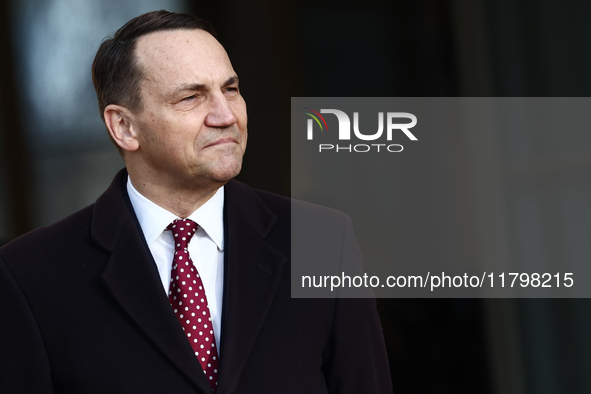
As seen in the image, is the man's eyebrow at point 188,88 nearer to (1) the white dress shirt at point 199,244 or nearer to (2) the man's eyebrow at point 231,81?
(2) the man's eyebrow at point 231,81

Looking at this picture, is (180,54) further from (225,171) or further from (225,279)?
(225,279)

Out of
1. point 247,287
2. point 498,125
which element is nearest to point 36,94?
point 247,287

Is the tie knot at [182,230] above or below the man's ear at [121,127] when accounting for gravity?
below

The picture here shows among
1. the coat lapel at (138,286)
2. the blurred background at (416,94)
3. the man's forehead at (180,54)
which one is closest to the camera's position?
the coat lapel at (138,286)

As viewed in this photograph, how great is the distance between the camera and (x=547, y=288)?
2.43 m

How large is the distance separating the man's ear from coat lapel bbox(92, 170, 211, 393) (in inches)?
6.4

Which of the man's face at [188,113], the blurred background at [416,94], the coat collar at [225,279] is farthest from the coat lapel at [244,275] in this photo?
the blurred background at [416,94]

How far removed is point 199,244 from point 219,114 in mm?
341

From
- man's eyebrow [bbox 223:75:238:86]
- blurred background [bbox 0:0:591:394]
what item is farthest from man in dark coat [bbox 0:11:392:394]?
blurred background [bbox 0:0:591:394]

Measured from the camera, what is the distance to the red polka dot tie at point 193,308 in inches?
60.1

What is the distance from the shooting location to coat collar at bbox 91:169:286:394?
4.85 ft

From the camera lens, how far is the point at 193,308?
154 cm

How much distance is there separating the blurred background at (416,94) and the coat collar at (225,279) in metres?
1.04

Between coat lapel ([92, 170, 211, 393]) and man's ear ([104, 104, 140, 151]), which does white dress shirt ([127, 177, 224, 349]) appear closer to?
coat lapel ([92, 170, 211, 393])
